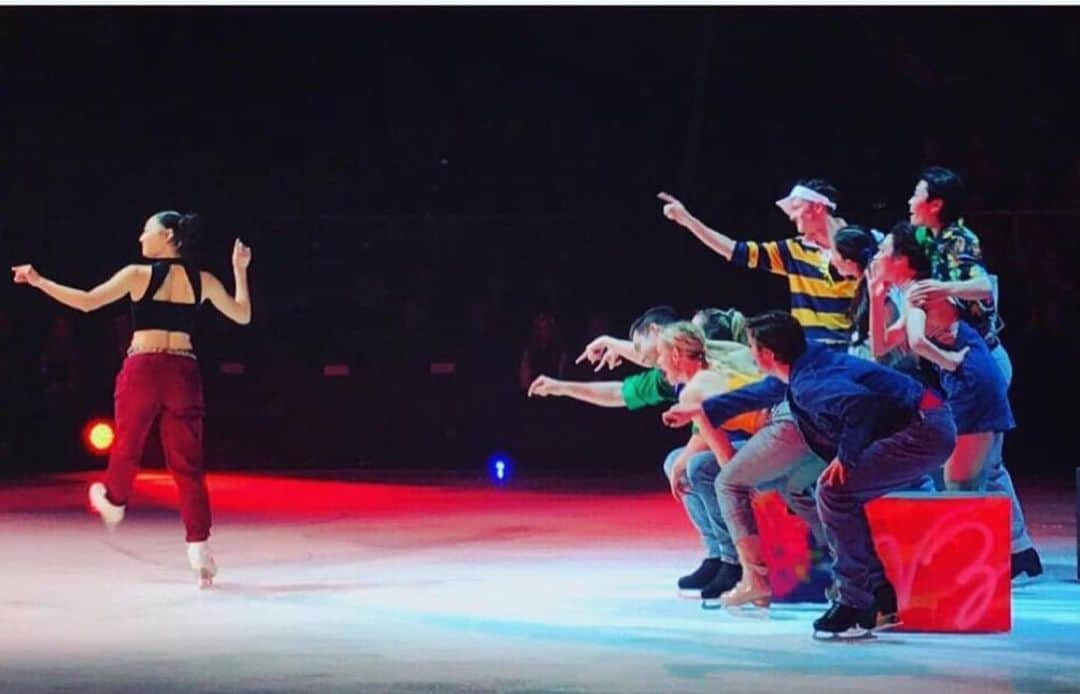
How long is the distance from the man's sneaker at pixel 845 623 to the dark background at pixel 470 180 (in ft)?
31.3

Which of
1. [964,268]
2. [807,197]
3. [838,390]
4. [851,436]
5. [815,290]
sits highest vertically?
[807,197]

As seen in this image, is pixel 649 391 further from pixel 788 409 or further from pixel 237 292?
pixel 237 292

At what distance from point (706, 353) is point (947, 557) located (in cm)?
145

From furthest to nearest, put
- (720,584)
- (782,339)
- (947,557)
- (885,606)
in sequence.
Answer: (720,584) → (947,557) → (885,606) → (782,339)

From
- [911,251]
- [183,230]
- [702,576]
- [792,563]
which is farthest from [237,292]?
[911,251]

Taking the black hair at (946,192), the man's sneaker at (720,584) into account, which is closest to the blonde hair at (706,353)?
the man's sneaker at (720,584)

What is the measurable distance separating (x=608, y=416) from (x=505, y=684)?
36.3ft

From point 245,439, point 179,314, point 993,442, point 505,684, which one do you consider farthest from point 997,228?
point 505,684

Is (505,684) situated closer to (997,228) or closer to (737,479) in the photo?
(737,479)

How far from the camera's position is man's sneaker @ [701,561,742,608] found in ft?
30.1

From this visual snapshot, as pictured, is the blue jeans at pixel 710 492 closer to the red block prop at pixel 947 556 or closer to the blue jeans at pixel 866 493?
the red block prop at pixel 947 556

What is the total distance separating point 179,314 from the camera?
32.1 ft

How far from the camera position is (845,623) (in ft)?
26.4

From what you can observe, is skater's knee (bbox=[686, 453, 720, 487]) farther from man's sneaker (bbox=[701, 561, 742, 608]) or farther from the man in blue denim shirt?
the man in blue denim shirt
